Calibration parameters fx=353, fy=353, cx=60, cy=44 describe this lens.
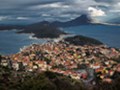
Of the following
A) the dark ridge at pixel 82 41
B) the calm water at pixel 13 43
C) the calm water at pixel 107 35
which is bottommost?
the calm water at pixel 107 35

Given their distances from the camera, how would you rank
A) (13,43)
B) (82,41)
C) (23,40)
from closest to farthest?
(82,41), (13,43), (23,40)

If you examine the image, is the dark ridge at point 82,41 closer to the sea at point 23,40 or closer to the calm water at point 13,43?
the sea at point 23,40

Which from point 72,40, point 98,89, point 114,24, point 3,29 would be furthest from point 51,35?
point 98,89

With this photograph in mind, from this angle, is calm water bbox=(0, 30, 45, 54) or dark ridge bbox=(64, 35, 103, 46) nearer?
dark ridge bbox=(64, 35, 103, 46)

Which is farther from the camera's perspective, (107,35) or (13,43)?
(107,35)

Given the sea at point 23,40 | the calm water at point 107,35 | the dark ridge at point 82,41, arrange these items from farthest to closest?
the calm water at point 107,35
the sea at point 23,40
the dark ridge at point 82,41

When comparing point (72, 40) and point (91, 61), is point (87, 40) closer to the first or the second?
point (72, 40)

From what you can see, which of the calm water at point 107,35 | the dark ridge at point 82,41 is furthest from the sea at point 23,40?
the dark ridge at point 82,41

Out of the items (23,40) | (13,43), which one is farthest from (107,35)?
(13,43)

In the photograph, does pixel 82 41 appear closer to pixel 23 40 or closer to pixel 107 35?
pixel 23 40

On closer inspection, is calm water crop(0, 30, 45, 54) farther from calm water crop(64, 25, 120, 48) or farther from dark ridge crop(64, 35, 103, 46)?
calm water crop(64, 25, 120, 48)

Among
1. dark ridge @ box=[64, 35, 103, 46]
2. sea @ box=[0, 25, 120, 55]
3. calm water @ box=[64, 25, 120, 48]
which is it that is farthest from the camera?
calm water @ box=[64, 25, 120, 48]

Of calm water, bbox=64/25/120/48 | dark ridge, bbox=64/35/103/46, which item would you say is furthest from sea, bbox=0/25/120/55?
dark ridge, bbox=64/35/103/46
